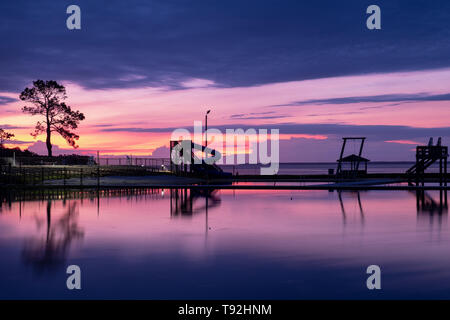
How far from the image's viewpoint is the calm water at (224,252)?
816cm

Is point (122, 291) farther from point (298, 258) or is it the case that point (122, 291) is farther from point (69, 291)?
point (298, 258)

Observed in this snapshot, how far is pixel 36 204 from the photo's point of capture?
78.3 feet

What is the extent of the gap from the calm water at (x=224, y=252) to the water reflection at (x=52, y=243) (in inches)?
1.1

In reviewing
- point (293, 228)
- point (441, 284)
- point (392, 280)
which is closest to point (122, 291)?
point (392, 280)

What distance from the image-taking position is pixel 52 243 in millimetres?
12641

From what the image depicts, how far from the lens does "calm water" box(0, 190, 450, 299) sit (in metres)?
8.16

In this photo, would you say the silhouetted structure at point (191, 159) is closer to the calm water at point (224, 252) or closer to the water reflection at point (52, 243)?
the calm water at point (224, 252)

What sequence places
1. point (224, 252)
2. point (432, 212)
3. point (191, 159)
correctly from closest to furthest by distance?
point (224, 252) < point (432, 212) < point (191, 159)

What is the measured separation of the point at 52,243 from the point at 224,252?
482cm

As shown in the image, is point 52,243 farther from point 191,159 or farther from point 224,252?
point 191,159

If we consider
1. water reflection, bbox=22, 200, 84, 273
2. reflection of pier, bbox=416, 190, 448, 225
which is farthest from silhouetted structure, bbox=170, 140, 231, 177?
water reflection, bbox=22, 200, 84, 273

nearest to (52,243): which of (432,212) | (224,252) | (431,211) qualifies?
(224,252)

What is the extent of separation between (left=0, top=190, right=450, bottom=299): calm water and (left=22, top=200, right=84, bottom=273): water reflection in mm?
29
